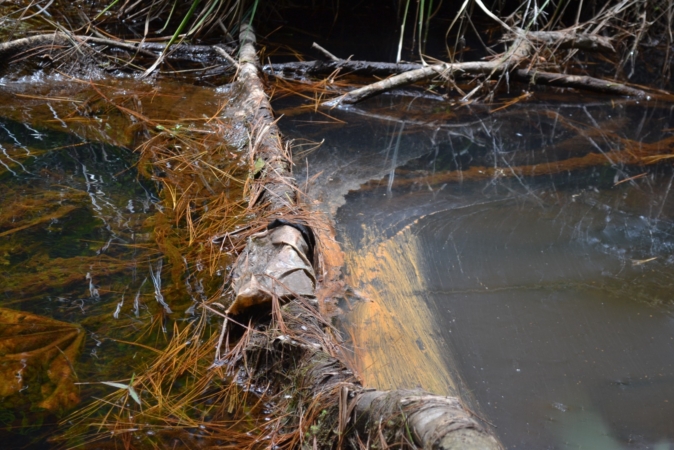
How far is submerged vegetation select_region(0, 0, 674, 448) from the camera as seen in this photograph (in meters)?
1.47

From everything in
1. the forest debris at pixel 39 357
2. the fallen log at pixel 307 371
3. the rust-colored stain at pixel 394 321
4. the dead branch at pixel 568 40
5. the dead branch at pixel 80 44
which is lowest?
the rust-colored stain at pixel 394 321

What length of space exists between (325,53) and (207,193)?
1667 millimetres

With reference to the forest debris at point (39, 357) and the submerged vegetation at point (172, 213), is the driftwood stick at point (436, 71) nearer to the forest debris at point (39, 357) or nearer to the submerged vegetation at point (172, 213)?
the submerged vegetation at point (172, 213)

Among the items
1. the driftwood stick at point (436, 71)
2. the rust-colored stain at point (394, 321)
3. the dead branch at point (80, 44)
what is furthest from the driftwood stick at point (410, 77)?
the rust-colored stain at point (394, 321)

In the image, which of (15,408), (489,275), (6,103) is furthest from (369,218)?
(6,103)

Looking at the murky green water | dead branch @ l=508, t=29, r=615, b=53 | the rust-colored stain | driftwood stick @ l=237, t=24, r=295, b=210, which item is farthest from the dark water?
the murky green water

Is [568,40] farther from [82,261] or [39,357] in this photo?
[39,357]

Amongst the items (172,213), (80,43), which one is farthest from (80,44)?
(172,213)

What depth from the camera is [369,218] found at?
2389 millimetres

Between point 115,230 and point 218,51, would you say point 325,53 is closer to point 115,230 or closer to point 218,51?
point 218,51

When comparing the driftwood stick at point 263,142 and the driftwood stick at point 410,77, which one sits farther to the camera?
the driftwood stick at point 410,77

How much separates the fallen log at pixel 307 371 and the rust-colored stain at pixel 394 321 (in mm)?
120

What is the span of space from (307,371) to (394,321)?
479 mm

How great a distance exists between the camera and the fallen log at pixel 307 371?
114 cm
